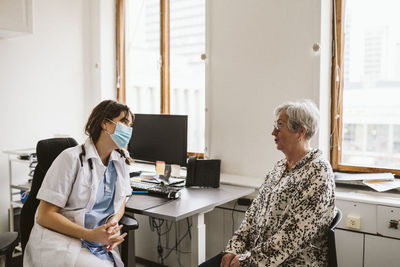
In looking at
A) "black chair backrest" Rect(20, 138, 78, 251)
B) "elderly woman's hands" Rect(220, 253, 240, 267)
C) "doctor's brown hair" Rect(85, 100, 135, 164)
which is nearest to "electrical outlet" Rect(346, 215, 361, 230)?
"elderly woman's hands" Rect(220, 253, 240, 267)

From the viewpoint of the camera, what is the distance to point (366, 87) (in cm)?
250

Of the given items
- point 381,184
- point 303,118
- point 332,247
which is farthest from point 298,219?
point 381,184

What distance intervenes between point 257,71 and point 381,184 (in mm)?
1092

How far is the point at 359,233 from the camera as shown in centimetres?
216

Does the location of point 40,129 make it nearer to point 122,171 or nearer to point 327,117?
point 122,171

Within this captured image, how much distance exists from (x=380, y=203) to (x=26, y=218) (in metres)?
1.86

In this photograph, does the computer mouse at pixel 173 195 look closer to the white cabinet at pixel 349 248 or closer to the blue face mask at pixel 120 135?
the blue face mask at pixel 120 135

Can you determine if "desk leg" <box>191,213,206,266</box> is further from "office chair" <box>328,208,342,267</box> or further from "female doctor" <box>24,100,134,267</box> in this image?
"office chair" <box>328,208,342,267</box>

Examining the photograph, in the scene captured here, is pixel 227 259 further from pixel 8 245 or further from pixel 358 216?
pixel 8 245

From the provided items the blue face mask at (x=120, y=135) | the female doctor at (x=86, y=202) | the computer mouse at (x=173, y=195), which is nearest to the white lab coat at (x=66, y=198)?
the female doctor at (x=86, y=202)

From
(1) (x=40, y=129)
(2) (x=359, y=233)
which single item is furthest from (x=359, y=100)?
(1) (x=40, y=129)

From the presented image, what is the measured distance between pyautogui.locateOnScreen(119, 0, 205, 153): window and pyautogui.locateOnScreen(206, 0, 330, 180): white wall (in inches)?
10.9

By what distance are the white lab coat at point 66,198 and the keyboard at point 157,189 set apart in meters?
0.52

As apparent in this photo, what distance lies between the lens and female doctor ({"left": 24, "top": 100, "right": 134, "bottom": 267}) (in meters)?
Result: 1.71
